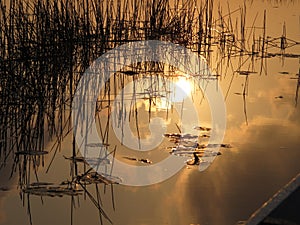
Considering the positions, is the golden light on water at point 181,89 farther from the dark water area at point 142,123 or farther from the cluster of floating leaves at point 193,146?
the cluster of floating leaves at point 193,146

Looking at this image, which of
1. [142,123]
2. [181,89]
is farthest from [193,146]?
[181,89]

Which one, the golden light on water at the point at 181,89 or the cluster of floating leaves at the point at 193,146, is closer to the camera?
the cluster of floating leaves at the point at 193,146

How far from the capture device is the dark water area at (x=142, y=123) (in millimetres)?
2855

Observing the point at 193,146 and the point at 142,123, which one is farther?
the point at 142,123

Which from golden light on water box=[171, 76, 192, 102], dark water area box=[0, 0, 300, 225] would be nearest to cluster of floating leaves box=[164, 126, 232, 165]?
dark water area box=[0, 0, 300, 225]

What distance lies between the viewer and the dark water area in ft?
9.37

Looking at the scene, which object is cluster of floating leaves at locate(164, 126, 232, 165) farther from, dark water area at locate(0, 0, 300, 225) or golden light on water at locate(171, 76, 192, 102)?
golden light on water at locate(171, 76, 192, 102)

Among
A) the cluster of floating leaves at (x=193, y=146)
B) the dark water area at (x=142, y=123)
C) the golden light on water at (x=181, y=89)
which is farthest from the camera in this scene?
the golden light on water at (x=181, y=89)

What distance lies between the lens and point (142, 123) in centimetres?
405

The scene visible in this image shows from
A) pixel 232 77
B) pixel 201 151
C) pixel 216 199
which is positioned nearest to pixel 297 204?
pixel 216 199

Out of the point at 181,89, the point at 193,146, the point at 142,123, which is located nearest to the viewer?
the point at 193,146

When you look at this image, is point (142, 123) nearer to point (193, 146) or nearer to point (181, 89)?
point (193, 146)

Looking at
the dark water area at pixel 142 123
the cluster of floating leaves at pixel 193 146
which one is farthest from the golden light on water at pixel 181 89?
the cluster of floating leaves at pixel 193 146

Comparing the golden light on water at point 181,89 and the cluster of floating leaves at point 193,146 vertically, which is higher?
the golden light on water at point 181,89
